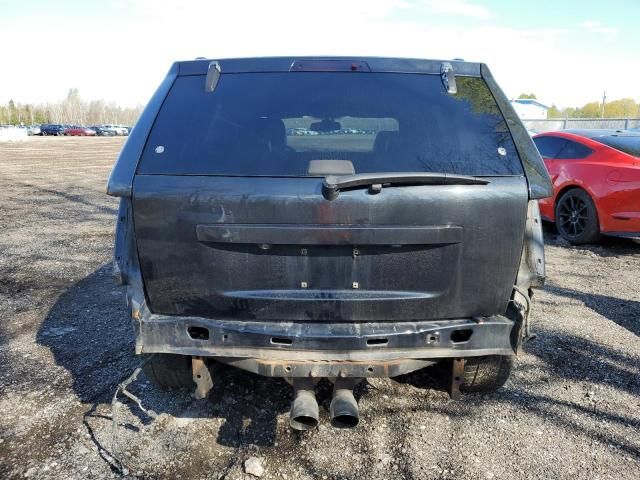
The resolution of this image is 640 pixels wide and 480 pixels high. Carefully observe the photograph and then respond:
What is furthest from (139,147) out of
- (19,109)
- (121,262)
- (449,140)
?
(19,109)

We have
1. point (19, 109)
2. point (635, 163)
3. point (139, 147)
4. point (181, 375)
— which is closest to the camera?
point (139, 147)

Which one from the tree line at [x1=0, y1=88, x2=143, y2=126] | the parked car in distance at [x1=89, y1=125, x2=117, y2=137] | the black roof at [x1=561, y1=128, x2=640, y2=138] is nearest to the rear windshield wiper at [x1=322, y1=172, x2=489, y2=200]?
the black roof at [x1=561, y1=128, x2=640, y2=138]

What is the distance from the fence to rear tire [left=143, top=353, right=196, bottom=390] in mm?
20768

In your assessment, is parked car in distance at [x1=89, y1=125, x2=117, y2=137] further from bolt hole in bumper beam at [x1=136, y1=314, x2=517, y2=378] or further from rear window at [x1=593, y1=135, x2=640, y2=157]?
bolt hole in bumper beam at [x1=136, y1=314, x2=517, y2=378]

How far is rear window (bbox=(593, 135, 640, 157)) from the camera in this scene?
657 centimetres

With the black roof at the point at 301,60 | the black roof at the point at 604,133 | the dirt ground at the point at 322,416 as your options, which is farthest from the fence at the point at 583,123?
the black roof at the point at 301,60

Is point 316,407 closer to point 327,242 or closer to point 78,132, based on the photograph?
point 327,242

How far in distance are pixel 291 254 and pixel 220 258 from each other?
0.34 metres

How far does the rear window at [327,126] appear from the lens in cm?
245

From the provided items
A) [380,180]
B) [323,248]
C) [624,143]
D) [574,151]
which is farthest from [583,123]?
[323,248]

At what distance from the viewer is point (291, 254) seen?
7.85 ft

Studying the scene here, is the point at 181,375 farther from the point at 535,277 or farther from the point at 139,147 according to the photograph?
the point at 535,277

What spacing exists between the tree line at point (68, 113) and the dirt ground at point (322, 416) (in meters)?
141

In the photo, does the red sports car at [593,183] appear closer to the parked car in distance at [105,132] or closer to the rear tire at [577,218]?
the rear tire at [577,218]
